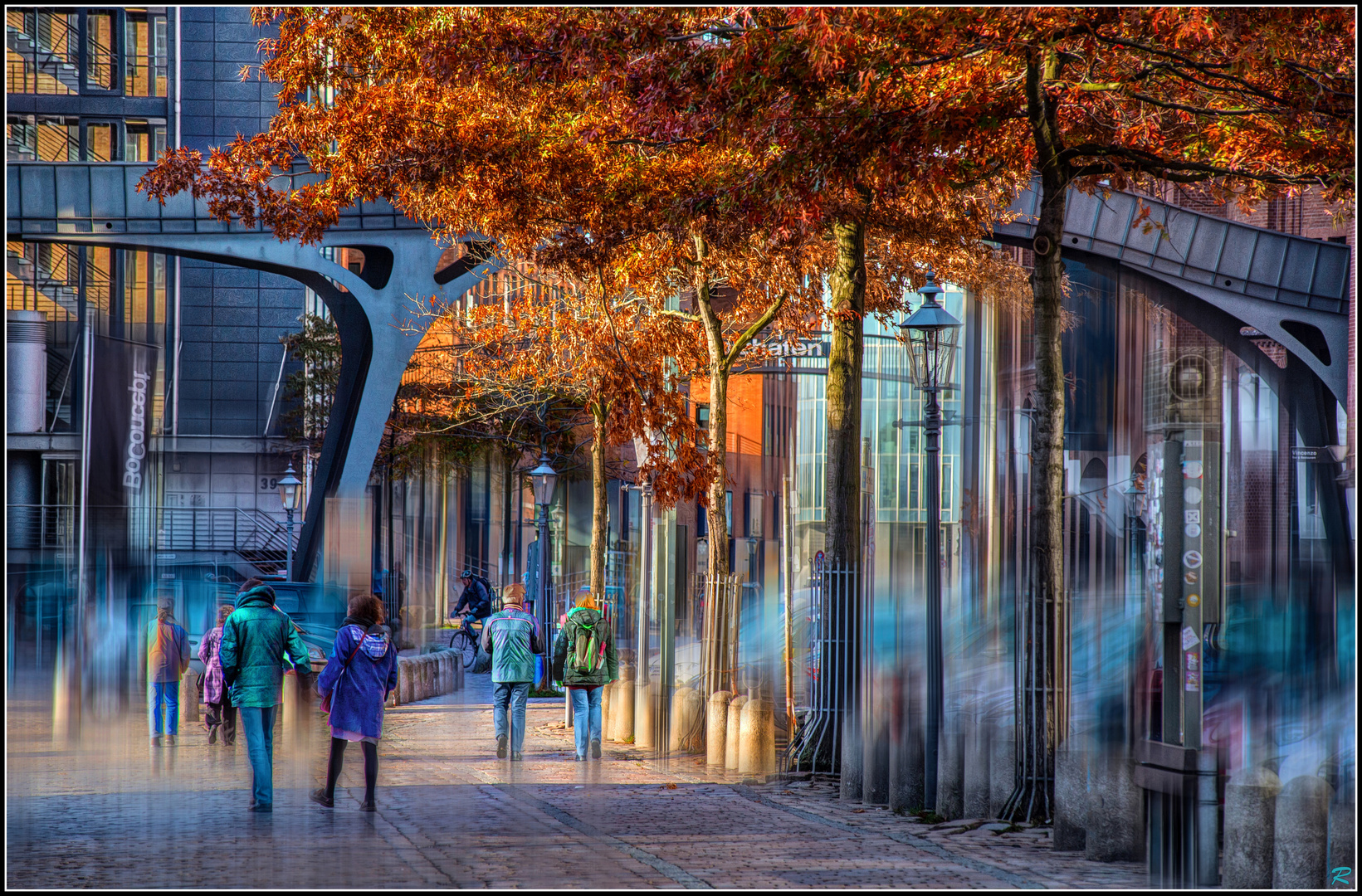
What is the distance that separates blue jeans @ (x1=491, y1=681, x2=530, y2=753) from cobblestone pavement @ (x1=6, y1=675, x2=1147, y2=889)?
271 millimetres

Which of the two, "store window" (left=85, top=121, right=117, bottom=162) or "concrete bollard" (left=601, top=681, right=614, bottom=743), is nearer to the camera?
"concrete bollard" (left=601, top=681, right=614, bottom=743)

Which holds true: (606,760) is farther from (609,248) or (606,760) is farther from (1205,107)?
(1205,107)

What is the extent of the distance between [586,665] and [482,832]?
183 inches

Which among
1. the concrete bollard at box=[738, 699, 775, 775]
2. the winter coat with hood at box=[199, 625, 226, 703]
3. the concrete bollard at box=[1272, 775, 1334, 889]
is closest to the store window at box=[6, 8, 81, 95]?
the winter coat with hood at box=[199, 625, 226, 703]

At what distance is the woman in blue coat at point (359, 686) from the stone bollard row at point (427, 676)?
9465 mm

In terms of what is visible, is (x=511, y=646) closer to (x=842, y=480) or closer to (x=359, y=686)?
(x=842, y=480)

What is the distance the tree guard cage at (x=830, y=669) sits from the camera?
12188mm

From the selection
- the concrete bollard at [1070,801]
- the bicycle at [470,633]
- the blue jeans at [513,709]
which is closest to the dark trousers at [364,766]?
the blue jeans at [513,709]

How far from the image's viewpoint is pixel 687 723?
1450 centimetres

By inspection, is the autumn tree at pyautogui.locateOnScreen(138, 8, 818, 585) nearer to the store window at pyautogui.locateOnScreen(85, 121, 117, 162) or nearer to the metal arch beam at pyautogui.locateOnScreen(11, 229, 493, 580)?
the metal arch beam at pyautogui.locateOnScreen(11, 229, 493, 580)

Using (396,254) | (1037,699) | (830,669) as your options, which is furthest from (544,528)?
(1037,699)

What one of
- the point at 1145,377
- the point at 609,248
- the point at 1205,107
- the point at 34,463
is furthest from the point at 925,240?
the point at 34,463

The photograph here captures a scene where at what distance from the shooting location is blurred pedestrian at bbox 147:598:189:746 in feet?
47.9

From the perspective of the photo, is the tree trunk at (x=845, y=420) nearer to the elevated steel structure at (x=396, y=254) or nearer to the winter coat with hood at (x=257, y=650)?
the winter coat with hood at (x=257, y=650)
